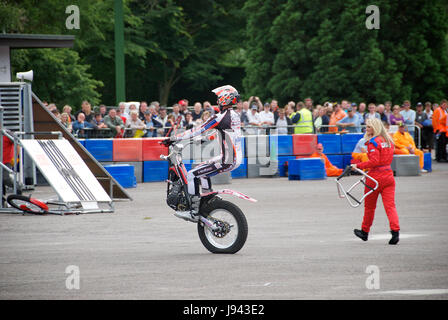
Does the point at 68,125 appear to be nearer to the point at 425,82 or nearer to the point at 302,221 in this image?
the point at 302,221

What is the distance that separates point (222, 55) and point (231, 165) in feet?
158

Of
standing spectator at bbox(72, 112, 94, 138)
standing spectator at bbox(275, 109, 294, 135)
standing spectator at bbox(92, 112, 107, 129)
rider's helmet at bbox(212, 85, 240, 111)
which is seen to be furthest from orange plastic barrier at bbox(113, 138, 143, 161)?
Answer: rider's helmet at bbox(212, 85, 240, 111)

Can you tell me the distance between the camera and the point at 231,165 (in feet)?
37.1

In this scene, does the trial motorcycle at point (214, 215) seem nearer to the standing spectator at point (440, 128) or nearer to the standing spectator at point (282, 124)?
the standing spectator at point (282, 124)

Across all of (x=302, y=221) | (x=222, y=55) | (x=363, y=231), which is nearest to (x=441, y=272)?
(x=363, y=231)

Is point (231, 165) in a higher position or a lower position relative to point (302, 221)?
higher

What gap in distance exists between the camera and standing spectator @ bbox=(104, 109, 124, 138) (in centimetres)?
2528

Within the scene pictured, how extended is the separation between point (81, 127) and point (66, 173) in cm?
890

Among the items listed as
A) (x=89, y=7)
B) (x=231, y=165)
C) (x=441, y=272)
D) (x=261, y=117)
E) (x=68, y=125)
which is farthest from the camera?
(x=89, y=7)

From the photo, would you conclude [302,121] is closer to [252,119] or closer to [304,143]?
[304,143]

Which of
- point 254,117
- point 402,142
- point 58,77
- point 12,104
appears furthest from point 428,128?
point 12,104

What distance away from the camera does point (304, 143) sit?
2544cm

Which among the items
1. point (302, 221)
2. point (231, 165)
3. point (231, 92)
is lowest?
point (302, 221)

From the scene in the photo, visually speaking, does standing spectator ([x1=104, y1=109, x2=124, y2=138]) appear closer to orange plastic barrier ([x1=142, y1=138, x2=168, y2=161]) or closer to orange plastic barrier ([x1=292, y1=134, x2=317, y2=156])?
orange plastic barrier ([x1=142, y1=138, x2=168, y2=161])
